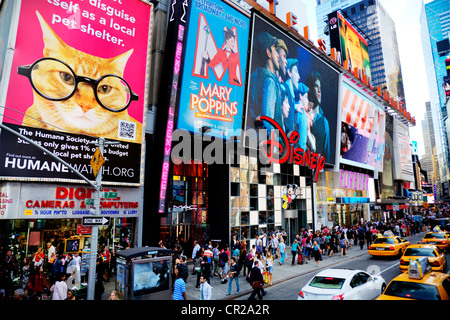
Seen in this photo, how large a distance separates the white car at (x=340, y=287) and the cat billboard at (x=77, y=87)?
1262cm

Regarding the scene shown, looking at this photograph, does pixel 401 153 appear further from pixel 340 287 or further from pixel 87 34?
pixel 87 34

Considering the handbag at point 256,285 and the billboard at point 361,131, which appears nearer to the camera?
the handbag at point 256,285

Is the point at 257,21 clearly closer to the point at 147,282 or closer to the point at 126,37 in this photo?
the point at 126,37

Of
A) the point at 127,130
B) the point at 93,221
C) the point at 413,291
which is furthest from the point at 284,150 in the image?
the point at 93,221

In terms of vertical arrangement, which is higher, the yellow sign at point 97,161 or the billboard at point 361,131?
the billboard at point 361,131

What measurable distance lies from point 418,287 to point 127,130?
16505 mm

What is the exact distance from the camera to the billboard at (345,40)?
168 ft

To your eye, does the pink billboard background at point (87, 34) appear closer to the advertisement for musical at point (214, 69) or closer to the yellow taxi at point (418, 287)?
the advertisement for musical at point (214, 69)

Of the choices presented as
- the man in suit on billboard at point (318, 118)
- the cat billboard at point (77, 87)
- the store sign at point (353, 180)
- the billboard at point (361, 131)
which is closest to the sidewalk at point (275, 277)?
the cat billboard at point (77, 87)

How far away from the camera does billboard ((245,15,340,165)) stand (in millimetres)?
26234

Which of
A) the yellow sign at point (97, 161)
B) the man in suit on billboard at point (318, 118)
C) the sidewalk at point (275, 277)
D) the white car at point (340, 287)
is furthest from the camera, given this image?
the man in suit on billboard at point (318, 118)

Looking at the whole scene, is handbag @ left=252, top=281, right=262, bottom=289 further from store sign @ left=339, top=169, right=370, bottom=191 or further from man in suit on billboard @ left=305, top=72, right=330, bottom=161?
store sign @ left=339, top=169, right=370, bottom=191

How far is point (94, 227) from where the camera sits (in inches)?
460

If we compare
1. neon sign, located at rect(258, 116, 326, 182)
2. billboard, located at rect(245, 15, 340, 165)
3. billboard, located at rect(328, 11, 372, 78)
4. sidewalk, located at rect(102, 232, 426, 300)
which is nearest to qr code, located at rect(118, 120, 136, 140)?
sidewalk, located at rect(102, 232, 426, 300)
